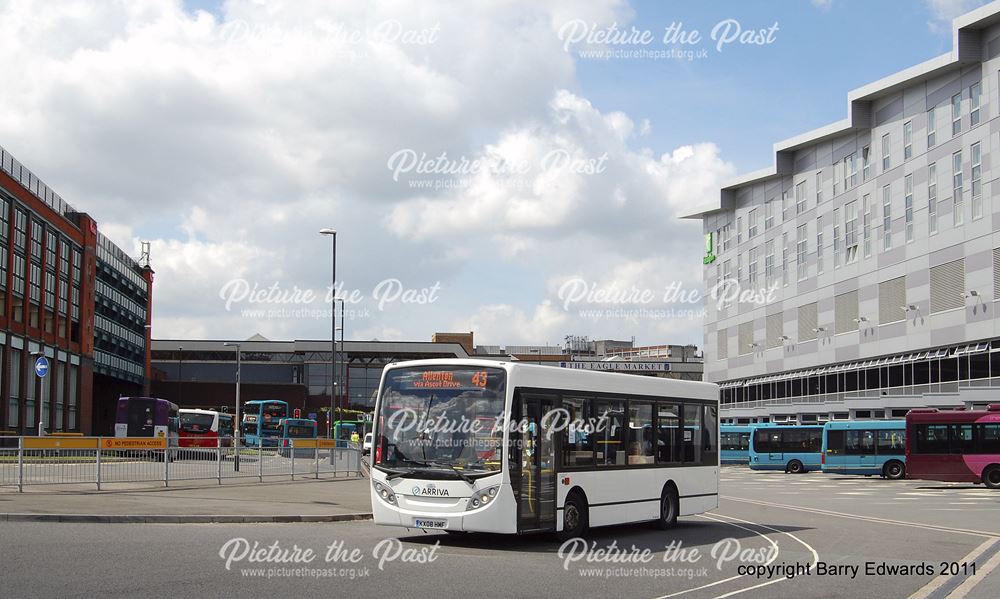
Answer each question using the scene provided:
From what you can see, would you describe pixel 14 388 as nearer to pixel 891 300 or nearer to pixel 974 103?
pixel 891 300

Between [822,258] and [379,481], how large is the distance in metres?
61.8

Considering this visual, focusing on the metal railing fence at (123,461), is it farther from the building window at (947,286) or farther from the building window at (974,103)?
the building window at (974,103)

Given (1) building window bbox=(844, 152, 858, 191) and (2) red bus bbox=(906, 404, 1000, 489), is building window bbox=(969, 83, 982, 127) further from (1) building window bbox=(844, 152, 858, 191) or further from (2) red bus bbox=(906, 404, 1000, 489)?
(2) red bus bbox=(906, 404, 1000, 489)

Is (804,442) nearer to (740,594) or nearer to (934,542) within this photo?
(934,542)

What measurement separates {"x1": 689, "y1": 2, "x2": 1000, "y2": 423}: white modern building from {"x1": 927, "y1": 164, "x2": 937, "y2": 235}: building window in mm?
79

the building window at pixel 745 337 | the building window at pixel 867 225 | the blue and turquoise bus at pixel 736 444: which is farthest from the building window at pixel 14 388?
the building window at pixel 745 337


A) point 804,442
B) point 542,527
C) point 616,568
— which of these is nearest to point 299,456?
point 542,527

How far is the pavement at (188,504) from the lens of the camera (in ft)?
59.6

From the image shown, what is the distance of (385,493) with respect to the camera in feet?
52.1

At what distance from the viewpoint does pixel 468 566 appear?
1332cm

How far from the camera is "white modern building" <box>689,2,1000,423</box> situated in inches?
2153

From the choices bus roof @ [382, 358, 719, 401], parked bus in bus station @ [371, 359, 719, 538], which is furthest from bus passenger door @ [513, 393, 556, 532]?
bus roof @ [382, 358, 719, 401]

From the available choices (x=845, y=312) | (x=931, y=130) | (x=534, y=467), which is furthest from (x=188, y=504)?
(x=845, y=312)

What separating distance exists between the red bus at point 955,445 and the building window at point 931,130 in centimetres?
2314
